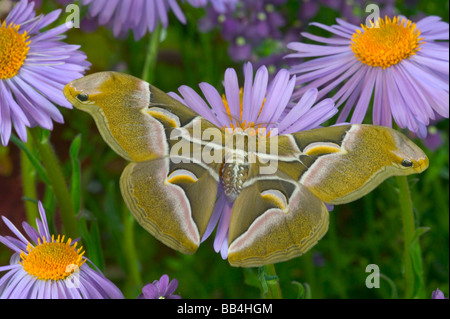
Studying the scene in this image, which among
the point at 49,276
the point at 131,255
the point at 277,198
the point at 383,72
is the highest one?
the point at 383,72

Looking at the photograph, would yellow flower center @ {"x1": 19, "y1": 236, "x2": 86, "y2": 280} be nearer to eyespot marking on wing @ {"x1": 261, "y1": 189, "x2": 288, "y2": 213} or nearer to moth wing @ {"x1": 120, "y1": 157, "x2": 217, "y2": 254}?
moth wing @ {"x1": 120, "y1": 157, "x2": 217, "y2": 254}

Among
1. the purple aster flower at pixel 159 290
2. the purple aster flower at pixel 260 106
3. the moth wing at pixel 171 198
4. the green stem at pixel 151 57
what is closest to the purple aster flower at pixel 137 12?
the green stem at pixel 151 57

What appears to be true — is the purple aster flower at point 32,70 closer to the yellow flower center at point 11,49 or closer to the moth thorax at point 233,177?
the yellow flower center at point 11,49

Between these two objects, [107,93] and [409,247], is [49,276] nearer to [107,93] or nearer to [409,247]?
[107,93]

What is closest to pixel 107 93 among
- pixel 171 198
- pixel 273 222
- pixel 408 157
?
pixel 171 198

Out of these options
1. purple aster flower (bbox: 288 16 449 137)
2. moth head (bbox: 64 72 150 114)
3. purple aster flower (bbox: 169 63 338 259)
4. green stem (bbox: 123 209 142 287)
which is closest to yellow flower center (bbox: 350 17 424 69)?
purple aster flower (bbox: 288 16 449 137)

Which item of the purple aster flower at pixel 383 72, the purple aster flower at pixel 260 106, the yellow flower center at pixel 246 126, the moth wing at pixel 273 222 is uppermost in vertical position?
the purple aster flower at pixel 383 72
